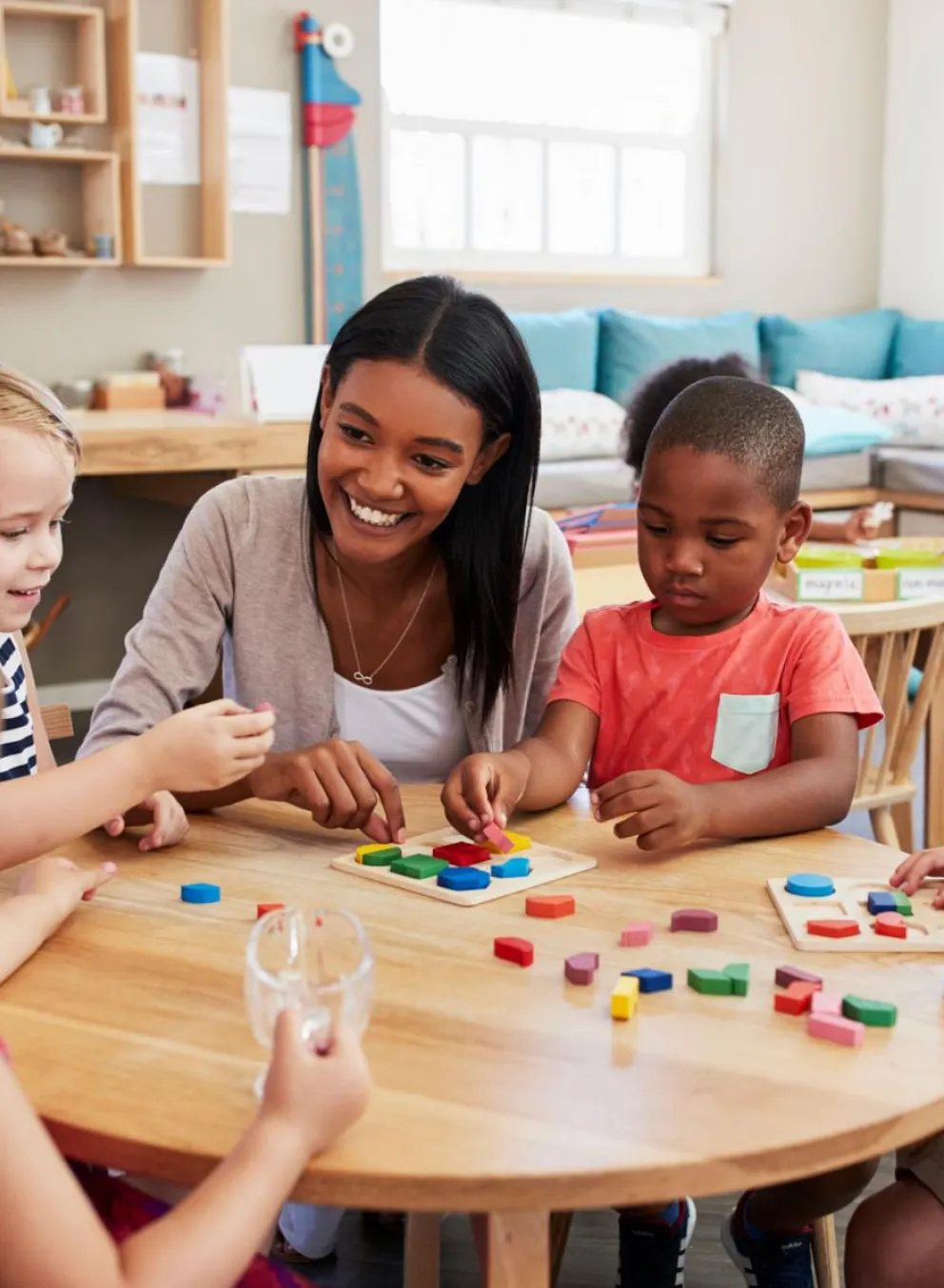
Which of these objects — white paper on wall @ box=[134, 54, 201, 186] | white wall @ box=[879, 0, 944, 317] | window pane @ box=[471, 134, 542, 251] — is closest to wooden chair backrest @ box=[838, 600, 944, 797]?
white paper on wall @ box=[134, 54, 201, 186]

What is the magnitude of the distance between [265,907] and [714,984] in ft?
1.17

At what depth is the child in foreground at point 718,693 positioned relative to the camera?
138 cm

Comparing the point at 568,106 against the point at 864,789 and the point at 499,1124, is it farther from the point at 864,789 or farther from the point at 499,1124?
the point at 499,1124

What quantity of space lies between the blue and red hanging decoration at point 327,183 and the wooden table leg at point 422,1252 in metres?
4.04

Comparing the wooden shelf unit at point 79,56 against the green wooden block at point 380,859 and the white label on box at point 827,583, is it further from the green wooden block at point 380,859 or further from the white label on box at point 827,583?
the green wooden block at point 380,859

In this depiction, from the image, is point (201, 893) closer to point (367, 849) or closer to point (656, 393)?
point (367, 849)

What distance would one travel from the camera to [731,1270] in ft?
5.93

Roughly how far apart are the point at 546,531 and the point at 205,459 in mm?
1816

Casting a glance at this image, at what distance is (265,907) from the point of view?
1.15 meters

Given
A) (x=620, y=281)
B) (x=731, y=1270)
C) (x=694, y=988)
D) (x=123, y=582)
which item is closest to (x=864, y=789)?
(x=731, y=1270)

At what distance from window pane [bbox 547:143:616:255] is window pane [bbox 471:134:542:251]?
0.26 feet

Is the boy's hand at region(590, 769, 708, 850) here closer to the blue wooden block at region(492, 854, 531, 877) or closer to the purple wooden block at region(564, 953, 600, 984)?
the blue wooden block at region(492, 854, 531, 877)

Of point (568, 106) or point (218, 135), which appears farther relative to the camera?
point (568, 106)

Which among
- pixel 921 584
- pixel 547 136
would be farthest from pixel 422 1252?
pixel 547 136
